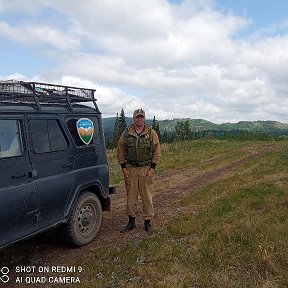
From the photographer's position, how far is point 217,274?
5.17m

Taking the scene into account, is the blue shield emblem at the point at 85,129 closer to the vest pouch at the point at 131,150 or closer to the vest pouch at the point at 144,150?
the vest pouch at the point at 131,150

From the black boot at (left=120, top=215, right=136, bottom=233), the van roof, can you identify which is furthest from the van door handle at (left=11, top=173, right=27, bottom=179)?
the black boot at (left=120, top=215, right=136, bottom=233)

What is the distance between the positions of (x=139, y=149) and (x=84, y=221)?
1.81m

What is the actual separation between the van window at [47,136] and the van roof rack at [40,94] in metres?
0.29

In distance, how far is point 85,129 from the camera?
6949 millimetres

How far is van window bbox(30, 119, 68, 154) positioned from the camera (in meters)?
5.71

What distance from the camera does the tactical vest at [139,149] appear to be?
24.2 ft

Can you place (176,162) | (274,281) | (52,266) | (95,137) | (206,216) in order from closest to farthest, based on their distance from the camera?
(274,281), (52,266), (95,137), (206,216), (176,162)

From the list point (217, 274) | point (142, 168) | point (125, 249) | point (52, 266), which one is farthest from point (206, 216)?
point (52, 266)

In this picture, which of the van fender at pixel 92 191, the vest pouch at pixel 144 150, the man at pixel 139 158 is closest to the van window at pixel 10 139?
the van fender at pixel 92 191

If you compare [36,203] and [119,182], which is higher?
[36,203]

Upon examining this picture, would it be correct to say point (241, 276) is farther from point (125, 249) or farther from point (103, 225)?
point (103, 225)

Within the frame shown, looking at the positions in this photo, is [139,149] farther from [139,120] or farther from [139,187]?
[139,187]

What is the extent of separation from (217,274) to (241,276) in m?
0.34
